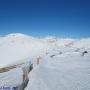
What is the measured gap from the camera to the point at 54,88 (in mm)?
13453

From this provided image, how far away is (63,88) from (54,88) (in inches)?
28.1

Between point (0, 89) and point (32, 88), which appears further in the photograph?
point (32, 88)

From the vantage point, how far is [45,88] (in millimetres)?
13438

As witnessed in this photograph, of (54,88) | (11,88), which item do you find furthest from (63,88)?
(11,88)

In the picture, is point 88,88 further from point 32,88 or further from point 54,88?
point 32,88

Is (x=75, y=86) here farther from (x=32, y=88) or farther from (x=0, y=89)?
(x=0, y=89)

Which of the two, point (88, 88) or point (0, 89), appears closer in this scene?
point (0, 89)

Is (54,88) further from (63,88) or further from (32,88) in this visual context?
(32,88)

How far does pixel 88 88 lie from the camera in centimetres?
1300

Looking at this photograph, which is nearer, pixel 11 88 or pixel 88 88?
pixel 11 88

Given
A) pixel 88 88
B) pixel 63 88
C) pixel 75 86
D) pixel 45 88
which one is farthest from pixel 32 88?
pixel 88 88

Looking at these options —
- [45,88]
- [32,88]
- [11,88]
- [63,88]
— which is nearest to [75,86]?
[63,88]

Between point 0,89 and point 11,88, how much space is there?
75cm

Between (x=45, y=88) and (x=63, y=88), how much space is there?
1.43 m
